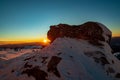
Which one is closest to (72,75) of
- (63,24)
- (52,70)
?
(52,70)

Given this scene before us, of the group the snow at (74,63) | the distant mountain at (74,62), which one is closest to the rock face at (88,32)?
the distant mountain at (74,62)

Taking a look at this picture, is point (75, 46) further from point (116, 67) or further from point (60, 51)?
point (116, 67)

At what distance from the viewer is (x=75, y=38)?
2064 cm

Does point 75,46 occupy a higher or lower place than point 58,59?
higher

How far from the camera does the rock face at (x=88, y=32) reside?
20562 mm

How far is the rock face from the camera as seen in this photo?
20562 mm

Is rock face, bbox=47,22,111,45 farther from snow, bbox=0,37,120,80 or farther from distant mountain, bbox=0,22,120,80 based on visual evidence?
snow, bbox=0,37,120,80

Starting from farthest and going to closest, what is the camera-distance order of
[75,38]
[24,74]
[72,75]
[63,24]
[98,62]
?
[63,24]
[75,38]
[98,62]
[24,74]
[72,75]

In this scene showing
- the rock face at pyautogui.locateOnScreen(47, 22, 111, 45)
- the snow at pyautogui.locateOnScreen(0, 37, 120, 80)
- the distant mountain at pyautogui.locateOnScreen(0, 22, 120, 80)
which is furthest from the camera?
the rock face at pyautogui.locateOnScreen(47, 22, 111, 45)

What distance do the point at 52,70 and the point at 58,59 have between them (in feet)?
5.52

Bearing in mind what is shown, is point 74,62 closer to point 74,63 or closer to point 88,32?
point 74,63

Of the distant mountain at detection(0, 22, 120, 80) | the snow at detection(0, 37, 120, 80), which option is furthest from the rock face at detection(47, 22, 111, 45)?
the snow at detection(0, 37, 120, 80)

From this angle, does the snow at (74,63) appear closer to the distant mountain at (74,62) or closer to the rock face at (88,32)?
the distant mountain at (74,62)

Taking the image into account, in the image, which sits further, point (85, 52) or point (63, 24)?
point (63, 24)
